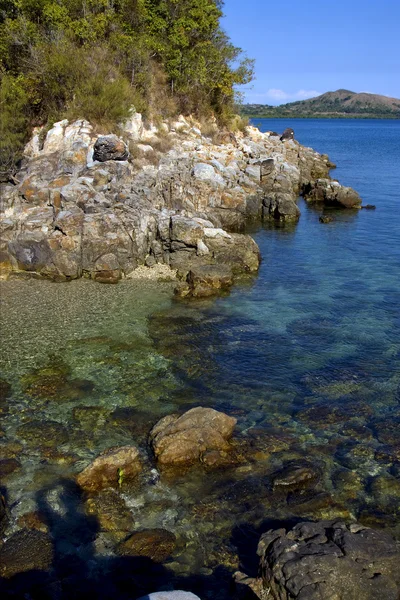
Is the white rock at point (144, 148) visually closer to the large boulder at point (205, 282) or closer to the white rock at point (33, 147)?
the white rock at point (33, 147)

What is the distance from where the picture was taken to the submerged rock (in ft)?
40.8

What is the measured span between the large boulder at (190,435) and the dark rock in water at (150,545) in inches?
95.4

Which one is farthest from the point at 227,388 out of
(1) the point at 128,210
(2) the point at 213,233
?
(1) the point at 128,210

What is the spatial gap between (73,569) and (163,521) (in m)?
2.09

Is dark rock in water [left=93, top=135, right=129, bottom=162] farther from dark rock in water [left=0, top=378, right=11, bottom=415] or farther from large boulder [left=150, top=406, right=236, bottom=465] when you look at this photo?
large boulder [left=150, top=406, right=236, bottom=465]

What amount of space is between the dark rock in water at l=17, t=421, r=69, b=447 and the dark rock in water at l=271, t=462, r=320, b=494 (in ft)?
18.6

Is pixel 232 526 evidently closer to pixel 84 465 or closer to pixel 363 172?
pixel 84 465

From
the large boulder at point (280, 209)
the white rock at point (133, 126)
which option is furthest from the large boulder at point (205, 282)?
the large boulder at point (280, 209)

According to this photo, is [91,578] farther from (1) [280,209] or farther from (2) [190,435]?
(1) [280,209]

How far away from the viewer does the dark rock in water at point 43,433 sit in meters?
14.0

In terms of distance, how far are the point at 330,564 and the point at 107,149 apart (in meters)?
27.4

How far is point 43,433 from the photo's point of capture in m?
14.4

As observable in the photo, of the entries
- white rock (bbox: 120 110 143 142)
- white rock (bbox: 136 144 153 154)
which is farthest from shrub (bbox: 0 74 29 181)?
white rock (bbox: 136 144 153 154)

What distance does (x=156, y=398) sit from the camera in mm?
16234
